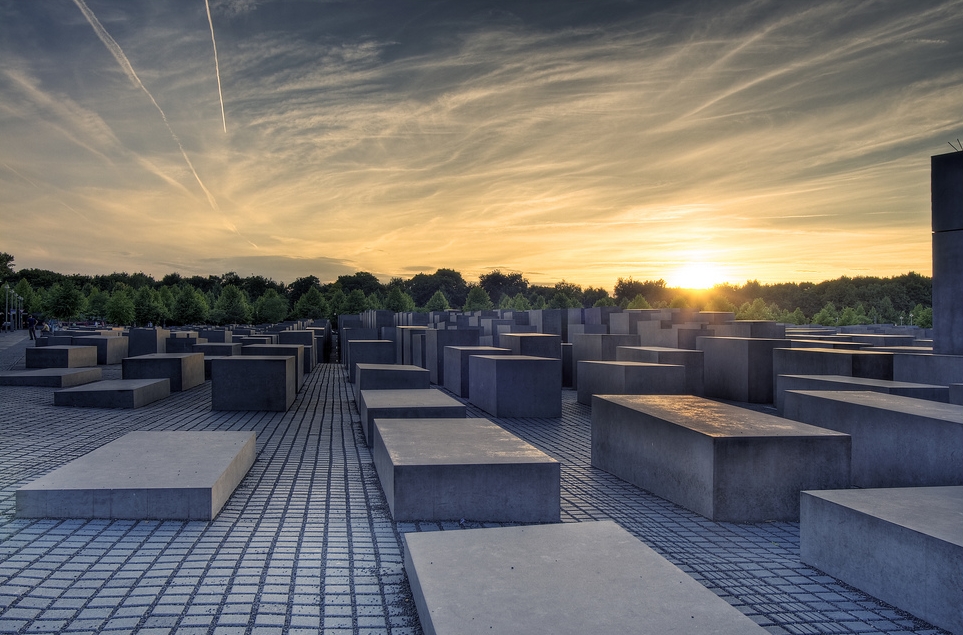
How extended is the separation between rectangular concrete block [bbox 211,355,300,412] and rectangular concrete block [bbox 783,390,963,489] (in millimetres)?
8354

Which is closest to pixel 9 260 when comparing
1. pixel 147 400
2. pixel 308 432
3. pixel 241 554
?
pixel 147 400

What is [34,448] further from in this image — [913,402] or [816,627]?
[913,402]

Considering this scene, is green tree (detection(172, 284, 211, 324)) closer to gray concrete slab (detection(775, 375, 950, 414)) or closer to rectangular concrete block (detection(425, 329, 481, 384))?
rectangular concrete block (detection(425, 329, 481, 384))

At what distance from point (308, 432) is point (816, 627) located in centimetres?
713

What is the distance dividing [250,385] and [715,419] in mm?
8051

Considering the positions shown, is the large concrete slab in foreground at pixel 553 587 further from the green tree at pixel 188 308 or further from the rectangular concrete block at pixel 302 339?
the green tree at pixel 188 308

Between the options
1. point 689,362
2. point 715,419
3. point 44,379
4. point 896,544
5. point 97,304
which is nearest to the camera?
point 896,544

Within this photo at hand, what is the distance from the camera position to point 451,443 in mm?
5602

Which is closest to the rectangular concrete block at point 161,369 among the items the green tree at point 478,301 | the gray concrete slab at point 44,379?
the gray concrete slab at point 44,379

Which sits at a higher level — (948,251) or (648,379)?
(948,251)

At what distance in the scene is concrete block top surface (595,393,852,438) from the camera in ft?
17.5

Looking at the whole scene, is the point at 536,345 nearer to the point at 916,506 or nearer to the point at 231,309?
the point at 916,506

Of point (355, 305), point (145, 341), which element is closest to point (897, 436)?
point (145, 341)

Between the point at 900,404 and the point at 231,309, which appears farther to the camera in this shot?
the point at 231,309
